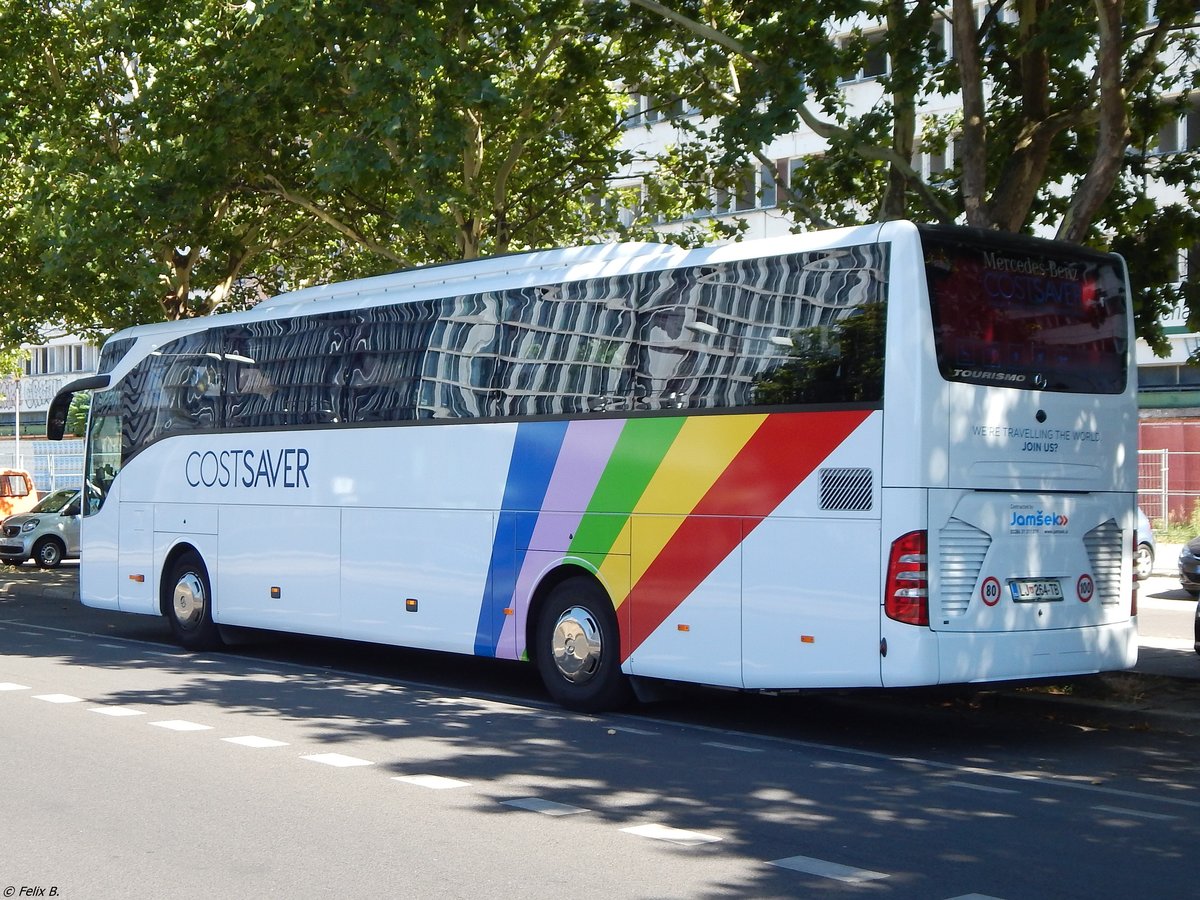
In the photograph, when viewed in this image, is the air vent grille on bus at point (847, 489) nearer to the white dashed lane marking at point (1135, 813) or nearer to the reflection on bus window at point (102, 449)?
the white dashed lane marking at point (1135, 813)

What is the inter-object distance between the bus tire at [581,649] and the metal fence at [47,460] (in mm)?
41525

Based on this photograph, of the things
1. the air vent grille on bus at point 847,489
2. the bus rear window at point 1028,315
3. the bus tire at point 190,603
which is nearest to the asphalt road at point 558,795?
the air vent grille on bus at point 847,489

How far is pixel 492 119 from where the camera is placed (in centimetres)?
2059

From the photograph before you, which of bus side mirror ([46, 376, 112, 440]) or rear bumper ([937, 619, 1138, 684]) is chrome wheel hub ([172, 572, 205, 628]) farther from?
rear bumper ([937, 619, 1138, 684])

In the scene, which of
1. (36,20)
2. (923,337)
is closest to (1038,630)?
(923,337)

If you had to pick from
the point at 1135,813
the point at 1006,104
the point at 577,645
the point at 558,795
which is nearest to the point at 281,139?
the point at 1006,104

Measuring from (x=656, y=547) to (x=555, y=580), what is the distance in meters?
1.34

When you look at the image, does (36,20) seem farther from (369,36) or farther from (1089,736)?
(1089,736)

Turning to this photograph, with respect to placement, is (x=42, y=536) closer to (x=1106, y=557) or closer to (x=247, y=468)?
(x=247, y=468)

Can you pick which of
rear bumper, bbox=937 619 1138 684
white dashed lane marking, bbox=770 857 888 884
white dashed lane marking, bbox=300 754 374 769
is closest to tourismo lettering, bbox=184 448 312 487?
white dashed lane marking, bbox=300 754 374 769

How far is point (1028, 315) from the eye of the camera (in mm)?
10742

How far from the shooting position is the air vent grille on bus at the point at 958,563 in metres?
10.1

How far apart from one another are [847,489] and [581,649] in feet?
9.52

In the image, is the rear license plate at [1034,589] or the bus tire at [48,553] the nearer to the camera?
the rear license plate at [1034,589]
